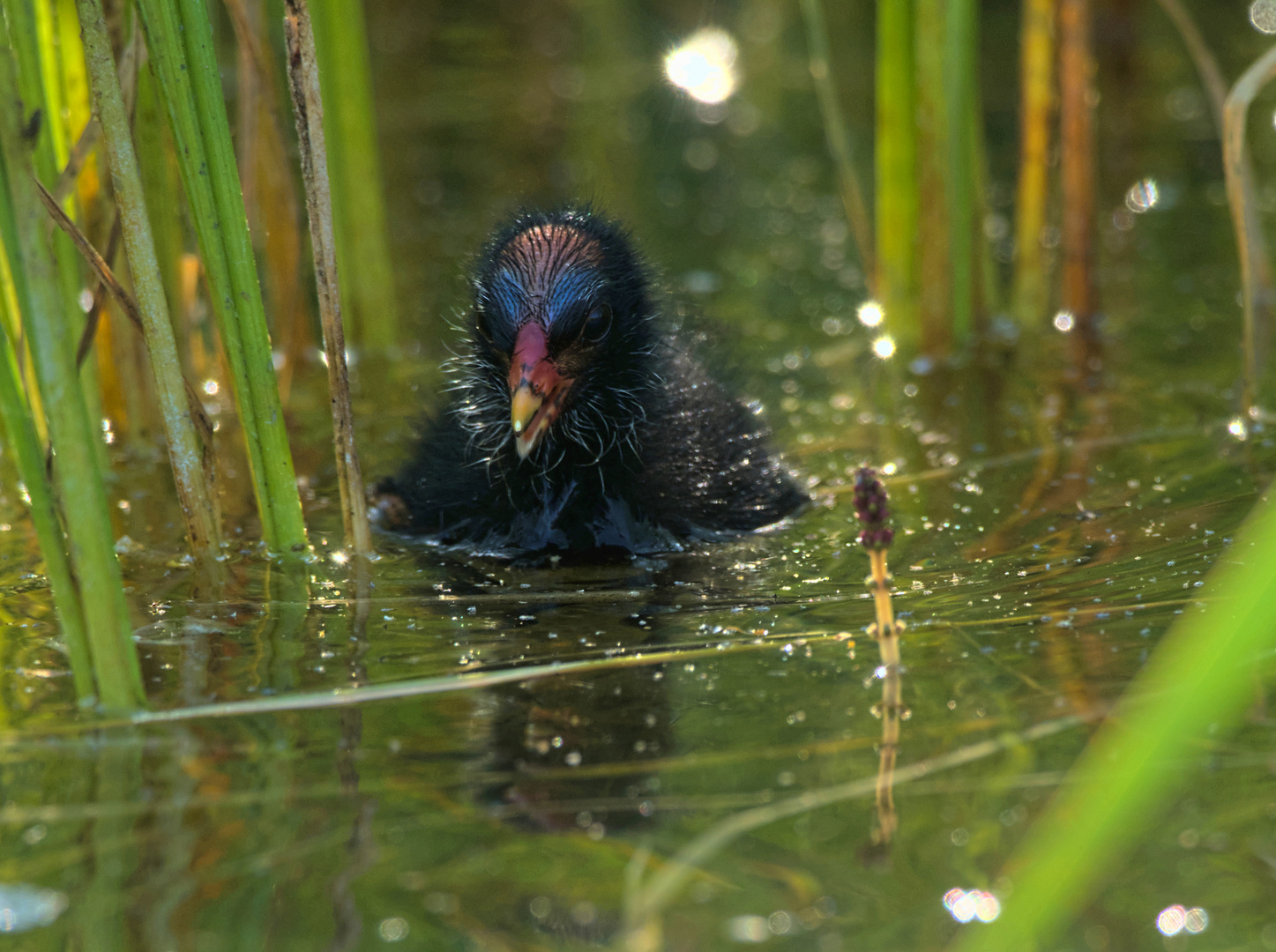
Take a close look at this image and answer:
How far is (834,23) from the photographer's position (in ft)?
35.7

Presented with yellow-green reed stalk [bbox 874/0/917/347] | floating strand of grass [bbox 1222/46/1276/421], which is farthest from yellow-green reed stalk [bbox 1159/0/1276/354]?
yellow-green reed stalk [bbox 874/0/917/347]

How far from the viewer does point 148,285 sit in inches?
104

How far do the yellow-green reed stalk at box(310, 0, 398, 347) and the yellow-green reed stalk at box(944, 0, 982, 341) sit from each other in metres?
1.89

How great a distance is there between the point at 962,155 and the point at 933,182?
0.14 m

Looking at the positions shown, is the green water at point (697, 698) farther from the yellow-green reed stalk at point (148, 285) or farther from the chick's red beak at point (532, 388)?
the chick's red beak at point (532, 388)

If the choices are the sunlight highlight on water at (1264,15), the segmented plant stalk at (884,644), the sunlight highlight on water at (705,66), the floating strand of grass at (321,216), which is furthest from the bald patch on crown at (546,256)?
the sunlight highlight on water at (1264,15)

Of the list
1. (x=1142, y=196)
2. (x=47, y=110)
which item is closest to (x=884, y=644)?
(x=47, y=110)

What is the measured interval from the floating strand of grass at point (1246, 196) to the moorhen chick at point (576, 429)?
1.23 meters

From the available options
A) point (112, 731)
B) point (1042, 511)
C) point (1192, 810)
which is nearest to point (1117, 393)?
point (1042, 511)

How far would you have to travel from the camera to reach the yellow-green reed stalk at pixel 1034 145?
4352 mm

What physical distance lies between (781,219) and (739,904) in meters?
5.34

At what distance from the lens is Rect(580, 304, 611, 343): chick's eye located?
3180 mm

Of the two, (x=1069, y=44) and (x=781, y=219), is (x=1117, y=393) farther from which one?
(x=781, y=219)

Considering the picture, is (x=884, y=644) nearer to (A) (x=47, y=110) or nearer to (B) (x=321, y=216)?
(B) (x=321, y=216)
